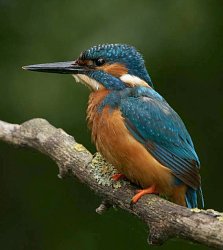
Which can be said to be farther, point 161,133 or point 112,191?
point 161,133

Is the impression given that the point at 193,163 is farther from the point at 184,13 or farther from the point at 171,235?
the point at 184,13

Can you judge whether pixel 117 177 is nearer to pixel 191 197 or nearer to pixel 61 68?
pixel 191 197

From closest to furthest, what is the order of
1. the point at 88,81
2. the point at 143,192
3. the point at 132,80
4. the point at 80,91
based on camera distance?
the point at 143,192
the point at 132,80
the point at 88,81
the point at 80,91

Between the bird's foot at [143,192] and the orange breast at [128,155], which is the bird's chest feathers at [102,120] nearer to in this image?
the orange breast at [128,155]

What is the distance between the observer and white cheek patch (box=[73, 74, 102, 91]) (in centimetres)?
548

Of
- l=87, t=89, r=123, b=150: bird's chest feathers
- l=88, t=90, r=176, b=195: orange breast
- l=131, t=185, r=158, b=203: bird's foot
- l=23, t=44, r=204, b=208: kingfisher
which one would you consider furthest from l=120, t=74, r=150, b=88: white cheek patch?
l=131, t=185, r=158, b=203: bird's foot

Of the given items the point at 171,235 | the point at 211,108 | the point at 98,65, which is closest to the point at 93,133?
the point at 98,65

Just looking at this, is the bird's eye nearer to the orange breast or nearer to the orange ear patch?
the orange ear patch

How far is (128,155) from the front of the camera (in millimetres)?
5113

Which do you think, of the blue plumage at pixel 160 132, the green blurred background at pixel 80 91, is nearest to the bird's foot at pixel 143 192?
the blue plumage at pixel 160 132

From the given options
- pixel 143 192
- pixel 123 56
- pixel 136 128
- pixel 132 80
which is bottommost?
pixel 143 192

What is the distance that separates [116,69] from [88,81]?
19 cm

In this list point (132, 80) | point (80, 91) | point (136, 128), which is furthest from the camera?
point (80, 91)

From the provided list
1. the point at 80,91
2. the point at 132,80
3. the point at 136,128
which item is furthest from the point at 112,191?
the point at 80,91
